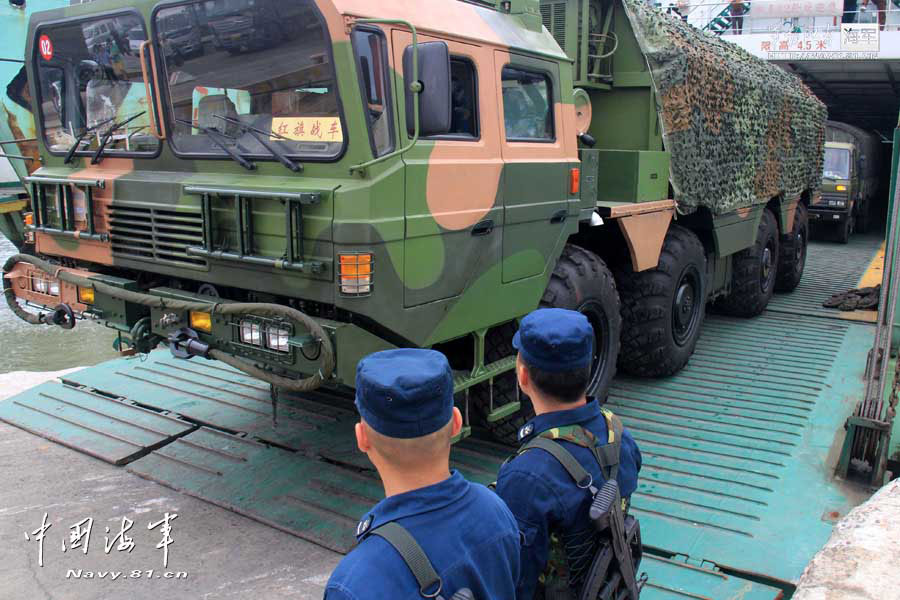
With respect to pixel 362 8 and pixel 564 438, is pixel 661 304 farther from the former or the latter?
pixel 564 438

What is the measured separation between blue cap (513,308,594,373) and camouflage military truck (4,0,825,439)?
129 cm

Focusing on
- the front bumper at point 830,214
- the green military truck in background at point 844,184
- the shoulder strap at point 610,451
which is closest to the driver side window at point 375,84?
the shoulder strap at point 610,451

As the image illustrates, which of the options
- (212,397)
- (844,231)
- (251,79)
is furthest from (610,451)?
(844,231)

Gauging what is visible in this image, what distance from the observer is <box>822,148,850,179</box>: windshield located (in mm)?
16109

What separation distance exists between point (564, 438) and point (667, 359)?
3.90 m

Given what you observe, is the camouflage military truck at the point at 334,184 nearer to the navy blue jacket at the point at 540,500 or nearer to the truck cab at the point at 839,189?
the navy blue jacket at the point at 540,500

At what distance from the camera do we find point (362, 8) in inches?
133

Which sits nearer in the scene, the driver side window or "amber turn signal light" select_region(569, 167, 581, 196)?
the driver side window

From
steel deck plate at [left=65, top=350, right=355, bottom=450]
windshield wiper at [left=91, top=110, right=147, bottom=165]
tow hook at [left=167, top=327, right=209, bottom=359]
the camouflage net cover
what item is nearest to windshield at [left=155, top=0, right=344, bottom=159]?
windshield wiper at [left=91, top=110, right=147, bottom=165]

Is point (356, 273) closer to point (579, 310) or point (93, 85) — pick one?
point (579, 310)

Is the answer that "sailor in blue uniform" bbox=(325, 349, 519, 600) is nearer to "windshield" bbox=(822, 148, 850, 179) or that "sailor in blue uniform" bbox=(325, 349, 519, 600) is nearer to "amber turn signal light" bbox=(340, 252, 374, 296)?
"amber turn signal light" bbox=(340, 252, 374, 296)

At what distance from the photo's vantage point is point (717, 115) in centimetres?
629

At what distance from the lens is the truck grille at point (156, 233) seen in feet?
12.6

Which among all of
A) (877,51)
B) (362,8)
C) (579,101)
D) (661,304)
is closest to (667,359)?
(661,304)
